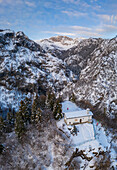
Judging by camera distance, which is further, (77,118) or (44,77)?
(44,77)

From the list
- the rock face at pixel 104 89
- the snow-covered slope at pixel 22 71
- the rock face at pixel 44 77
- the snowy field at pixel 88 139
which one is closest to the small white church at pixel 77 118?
the snowy field at pixel 88 139

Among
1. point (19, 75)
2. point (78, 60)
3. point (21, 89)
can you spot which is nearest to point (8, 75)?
point (19, 75)

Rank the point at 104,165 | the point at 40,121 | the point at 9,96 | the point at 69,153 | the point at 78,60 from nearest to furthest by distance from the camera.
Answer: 1. the point at 104,165
2. the point at 69,153
3. the point at 40,121
4. the point at 9,96
5. the point at 78,60

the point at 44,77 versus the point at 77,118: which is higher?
the point at 44,77

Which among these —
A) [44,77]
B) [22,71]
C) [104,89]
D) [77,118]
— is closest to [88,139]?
[77,118]

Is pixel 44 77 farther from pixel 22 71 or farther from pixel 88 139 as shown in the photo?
pixel 88 139

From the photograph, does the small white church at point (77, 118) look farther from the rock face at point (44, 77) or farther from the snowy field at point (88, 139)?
the rock face at point (44, 77)

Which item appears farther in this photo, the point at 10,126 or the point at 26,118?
the point at 10,126

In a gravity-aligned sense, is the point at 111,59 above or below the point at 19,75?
above

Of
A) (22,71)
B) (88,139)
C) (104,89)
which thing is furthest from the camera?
(22,71)

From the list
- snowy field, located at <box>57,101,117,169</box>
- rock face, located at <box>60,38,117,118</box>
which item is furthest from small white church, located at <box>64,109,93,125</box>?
rock face, located at <box>60,38,117,118</box>

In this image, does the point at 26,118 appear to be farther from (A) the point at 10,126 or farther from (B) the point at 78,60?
(B) the point at 78,60
